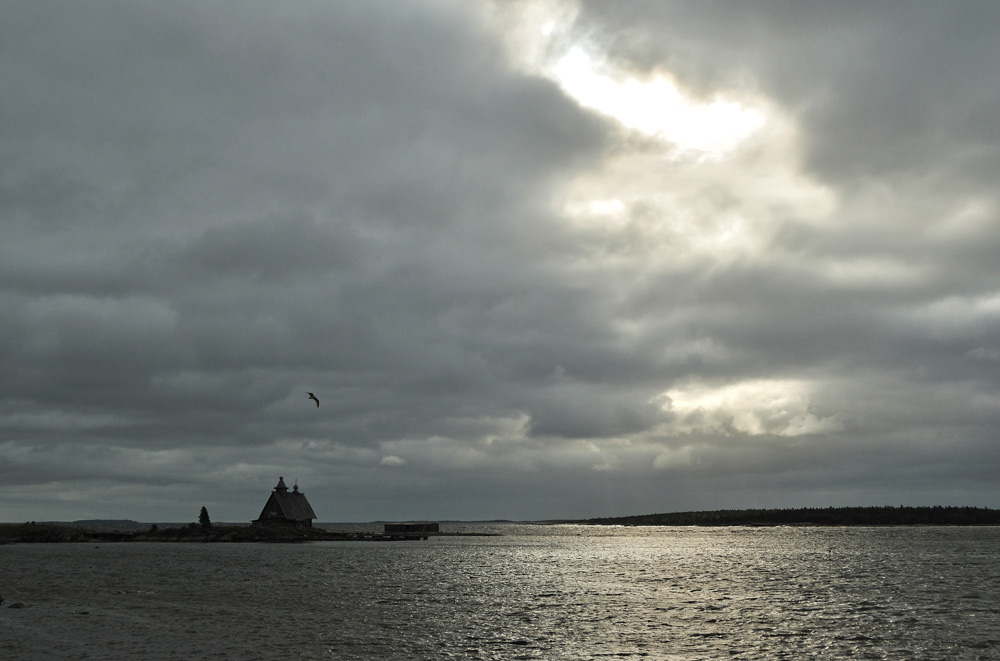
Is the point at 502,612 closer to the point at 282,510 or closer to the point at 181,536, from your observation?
the point at 282,510

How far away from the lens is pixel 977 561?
237ft

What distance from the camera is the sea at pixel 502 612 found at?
26922 mm

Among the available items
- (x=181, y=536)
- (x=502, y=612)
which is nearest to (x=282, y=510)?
(x=181, y=536)

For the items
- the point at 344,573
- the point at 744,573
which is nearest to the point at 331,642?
the point at 344,573

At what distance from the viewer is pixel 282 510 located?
12444cm

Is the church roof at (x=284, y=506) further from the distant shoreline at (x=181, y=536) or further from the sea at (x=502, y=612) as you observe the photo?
the sea at (x=502, y=612)

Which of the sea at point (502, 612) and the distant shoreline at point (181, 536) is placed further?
the distant shoreline at point (181, 536)

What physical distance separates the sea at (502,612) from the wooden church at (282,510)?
57.9m

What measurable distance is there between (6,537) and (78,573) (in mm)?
80620

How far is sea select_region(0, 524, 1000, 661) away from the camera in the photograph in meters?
26.9

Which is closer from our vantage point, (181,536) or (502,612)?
(502,612)

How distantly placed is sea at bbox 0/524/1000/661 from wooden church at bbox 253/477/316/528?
5788 centimetres

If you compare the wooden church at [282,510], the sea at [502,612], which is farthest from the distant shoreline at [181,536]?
the sea at [502,612]

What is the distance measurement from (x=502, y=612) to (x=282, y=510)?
315 feet
